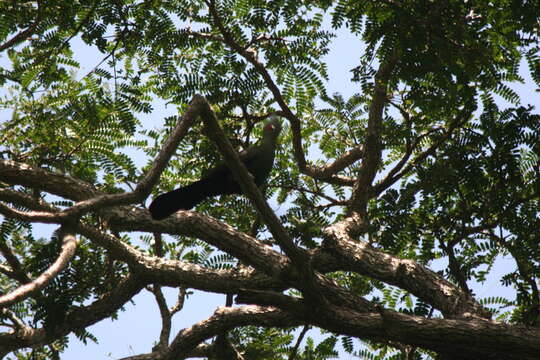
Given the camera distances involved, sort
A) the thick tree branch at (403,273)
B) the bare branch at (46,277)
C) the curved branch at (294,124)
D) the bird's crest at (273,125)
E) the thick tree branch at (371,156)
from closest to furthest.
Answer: the bare branch at (46,277)
the thick tree branch at (403,273)
the curved branch at (294,124)
the thick tree branch at (371,156)
the bird's crest at (273,125)

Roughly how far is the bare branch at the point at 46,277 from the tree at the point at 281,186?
0.03 meters

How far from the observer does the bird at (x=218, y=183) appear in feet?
13.9

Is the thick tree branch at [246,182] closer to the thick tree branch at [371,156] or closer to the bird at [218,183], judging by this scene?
the bird at [218,183]

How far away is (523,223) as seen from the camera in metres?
4.64

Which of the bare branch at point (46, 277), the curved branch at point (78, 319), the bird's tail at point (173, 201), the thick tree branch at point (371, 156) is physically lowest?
the bare branch at point (46, 277)

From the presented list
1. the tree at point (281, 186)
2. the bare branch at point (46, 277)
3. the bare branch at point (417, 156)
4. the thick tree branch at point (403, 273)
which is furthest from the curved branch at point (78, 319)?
the bare branch at point (417, 156)

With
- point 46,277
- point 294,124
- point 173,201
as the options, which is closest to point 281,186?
point 294,124

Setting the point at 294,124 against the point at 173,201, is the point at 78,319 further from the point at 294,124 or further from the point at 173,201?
Result: the point at 294,124

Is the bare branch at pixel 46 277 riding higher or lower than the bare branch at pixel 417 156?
lower

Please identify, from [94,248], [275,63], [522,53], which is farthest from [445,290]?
[94,248]

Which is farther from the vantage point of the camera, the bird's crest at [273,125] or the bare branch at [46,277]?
the bird's crest at [273,125]

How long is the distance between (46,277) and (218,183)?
2025 millimetres

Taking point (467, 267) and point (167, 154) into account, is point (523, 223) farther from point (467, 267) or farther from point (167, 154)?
point (167, 154)

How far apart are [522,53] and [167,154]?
330 cm
